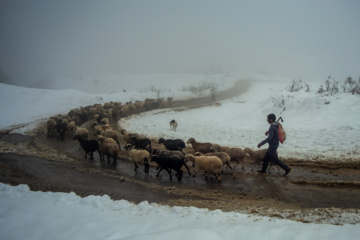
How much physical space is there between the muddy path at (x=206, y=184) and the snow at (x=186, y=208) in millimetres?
605

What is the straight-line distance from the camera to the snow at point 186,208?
4082mm

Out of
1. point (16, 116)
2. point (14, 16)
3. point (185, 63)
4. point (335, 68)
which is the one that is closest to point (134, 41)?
point (185, 63)

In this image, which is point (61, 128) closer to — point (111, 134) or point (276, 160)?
point (111, 134)

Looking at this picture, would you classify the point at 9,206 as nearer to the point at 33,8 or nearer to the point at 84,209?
the point at 84,209

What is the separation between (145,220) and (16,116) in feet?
56.0

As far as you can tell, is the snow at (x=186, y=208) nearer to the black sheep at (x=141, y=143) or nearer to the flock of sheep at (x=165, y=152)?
the flock of sheep at (x=165, y=152)

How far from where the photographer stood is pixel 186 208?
17.6 ft

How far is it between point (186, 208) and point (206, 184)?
2.20 metres

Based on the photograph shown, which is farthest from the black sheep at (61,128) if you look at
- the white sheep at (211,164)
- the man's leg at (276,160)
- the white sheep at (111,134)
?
the man's leg at (276,160)

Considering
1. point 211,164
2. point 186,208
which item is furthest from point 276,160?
point 186,208

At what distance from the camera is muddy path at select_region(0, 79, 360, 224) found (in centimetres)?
589

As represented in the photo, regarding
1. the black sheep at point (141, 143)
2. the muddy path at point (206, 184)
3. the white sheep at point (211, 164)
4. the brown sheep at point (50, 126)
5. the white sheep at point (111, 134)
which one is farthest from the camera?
the brown sheep at point (50, 126)

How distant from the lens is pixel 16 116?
1706 cm

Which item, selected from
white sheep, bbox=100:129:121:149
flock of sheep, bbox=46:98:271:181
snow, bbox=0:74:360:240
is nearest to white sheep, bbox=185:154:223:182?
flock of sheep, bbox=46:98:271:181
